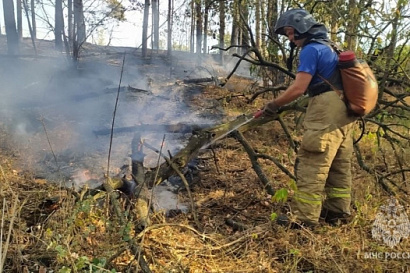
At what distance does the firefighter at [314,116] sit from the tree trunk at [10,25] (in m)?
11.4

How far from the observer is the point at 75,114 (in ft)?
23.8

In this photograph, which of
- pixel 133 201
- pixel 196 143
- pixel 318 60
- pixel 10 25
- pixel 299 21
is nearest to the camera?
pixel 318 60

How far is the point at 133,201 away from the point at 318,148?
175cm

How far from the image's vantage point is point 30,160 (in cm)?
525

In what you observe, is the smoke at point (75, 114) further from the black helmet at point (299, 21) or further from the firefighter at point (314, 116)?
the black helmet at point (299, 21)

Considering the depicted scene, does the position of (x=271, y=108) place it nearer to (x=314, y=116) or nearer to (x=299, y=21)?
(x=314, y=116)

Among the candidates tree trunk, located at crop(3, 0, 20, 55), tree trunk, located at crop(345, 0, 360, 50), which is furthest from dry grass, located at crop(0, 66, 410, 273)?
tree trunk, located at crop(3, 0, 20, 55)

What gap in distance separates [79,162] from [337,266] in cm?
412

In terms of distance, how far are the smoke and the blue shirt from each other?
7.60ft

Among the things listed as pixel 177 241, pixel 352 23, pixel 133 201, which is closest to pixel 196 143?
pixel 133 201

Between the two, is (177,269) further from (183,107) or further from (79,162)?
(183,107)

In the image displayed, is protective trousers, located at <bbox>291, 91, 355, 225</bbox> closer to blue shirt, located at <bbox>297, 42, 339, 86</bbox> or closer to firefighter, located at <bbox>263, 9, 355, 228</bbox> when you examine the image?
firefighter, located at <bbox>263, 9, 355, 228</bbox>

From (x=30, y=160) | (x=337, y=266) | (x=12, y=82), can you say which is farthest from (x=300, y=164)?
(x=12, y=82)

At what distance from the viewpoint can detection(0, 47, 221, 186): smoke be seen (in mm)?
5301
